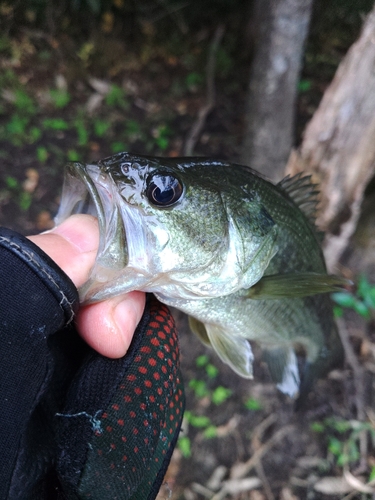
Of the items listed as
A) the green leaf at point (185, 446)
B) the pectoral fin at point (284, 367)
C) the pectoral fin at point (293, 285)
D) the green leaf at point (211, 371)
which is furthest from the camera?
the green leaf at point (211, 371)

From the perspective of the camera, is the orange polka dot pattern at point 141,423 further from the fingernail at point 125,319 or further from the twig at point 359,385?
the twig at point 359,385

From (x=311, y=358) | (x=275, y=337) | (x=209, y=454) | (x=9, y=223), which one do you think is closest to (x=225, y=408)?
(x=209, y=454)

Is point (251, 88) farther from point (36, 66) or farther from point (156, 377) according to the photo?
point (156, 377)

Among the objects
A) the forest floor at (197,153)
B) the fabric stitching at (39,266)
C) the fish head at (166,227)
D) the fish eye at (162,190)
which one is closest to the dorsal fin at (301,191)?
the fish head at (166,227)

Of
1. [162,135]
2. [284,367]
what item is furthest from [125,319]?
[162,135]

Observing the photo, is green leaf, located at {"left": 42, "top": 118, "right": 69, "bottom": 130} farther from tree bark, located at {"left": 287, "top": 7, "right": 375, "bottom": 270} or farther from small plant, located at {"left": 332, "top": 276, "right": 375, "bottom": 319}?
small plant, located at {"left": 332, "top": 276, "right": 375, "bottom": 319}

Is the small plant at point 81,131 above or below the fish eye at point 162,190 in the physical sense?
above
